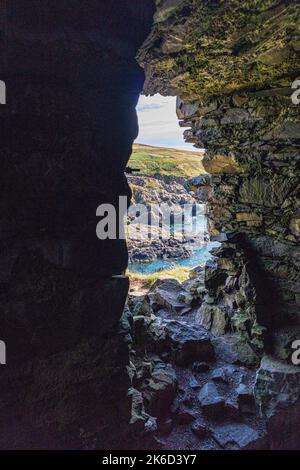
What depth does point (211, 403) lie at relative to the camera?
5898 millimetres

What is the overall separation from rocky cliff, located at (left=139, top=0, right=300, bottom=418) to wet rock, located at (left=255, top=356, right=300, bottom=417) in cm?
51

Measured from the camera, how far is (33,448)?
3.38 m

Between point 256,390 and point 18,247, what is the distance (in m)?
5.39

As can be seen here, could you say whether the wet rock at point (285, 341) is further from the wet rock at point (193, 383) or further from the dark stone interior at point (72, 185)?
the wet rock at point (193, 383)

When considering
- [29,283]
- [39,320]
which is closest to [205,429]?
[39,320]

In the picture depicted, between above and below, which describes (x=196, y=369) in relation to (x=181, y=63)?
below

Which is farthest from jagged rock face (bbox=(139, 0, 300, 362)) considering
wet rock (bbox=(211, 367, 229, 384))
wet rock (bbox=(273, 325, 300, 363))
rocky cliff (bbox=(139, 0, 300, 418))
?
wet rock (bbox=(211, 367, 229, 384))

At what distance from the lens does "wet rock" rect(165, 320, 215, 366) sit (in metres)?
7.20

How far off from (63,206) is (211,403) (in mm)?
4813

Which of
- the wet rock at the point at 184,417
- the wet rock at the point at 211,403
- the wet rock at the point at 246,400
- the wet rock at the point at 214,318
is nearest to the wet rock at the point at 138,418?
the wet rock at the point at 184,417

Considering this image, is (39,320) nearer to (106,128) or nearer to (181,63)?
(106,128)

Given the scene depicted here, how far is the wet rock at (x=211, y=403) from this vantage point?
5820 millimetres

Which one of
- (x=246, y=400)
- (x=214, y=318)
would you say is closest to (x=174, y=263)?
(x=214, y=318)

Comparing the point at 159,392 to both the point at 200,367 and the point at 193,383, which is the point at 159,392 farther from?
the point at 200,367
